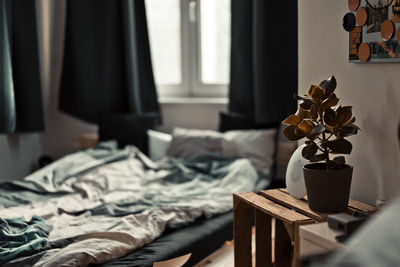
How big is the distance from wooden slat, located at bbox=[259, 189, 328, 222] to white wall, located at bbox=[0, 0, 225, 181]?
2.10 m

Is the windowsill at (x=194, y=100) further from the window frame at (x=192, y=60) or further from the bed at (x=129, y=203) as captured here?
the bed at (x=129, y=203)

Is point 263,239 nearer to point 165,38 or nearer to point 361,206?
point 361,206

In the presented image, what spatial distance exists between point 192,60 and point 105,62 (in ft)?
2.32

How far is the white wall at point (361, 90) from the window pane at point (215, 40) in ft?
6.59

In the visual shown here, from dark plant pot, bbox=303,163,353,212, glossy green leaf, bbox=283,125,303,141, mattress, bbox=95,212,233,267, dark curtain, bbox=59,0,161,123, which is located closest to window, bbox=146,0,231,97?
dark curtain, bbox=59,0,161,123

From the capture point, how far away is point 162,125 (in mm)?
4570

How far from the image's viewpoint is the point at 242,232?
91.5 inches

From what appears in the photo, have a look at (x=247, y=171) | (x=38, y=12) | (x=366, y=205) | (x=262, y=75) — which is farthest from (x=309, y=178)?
(x=38, y=12)

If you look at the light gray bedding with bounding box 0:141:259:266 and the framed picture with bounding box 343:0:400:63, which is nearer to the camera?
the framed picture with bounding box 343:0:400:63

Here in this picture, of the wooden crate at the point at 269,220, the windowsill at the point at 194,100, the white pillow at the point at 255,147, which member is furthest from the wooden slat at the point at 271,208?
the windowsill at the point at 194,100

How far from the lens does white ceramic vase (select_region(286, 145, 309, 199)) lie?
2125 mm

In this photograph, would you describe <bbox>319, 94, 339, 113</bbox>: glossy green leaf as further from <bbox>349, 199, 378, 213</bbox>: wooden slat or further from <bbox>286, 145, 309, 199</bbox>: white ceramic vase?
<bbox>349, 199, 378, 213</bbox>: wooden slat

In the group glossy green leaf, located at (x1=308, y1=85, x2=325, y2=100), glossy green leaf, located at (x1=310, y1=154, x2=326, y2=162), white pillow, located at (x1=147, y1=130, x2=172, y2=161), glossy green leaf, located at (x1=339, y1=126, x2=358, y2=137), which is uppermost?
glossy green leaf, located at (x1=308, y1=85, x2=325, y2=100)

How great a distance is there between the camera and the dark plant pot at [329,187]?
190 centimetres
